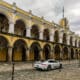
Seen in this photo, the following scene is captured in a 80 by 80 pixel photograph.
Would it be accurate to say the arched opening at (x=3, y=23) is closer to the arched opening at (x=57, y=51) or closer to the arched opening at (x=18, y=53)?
the arched opening at (x=18, y=53)

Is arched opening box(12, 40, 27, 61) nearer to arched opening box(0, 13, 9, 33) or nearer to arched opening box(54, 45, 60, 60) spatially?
arched opening box(0, 13, 9, 33)

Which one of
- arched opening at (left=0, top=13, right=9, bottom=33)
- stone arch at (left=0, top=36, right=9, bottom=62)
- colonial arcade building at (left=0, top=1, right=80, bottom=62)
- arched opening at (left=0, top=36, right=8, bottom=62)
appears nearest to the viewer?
stone arch at (left=0, top=36, right=9, bottom=62)

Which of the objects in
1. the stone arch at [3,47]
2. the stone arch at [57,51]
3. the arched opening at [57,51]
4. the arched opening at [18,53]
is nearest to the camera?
the stone arch at [3,47]

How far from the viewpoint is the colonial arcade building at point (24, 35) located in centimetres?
2842

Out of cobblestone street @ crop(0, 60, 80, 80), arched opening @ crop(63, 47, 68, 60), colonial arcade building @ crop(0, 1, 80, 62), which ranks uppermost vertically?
colonial arcade building @ crop(0, 1, 80, 62)

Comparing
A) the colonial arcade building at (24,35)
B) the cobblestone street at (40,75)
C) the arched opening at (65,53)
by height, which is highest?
the colonial arcade building at (24,35)

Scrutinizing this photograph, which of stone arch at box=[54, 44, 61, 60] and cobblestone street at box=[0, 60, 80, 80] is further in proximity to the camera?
stone arch at box=[54, 44, 61, 60]

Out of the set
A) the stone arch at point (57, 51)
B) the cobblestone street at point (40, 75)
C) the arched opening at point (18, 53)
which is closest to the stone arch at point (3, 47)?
the arched opening at point (18, 53)

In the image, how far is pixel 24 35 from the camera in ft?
120

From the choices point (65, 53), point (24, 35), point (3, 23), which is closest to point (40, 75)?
point (3, 23)

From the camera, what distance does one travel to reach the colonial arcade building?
2842 cm

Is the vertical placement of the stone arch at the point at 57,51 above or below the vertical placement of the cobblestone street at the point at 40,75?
above

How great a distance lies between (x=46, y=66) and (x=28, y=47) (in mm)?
12826

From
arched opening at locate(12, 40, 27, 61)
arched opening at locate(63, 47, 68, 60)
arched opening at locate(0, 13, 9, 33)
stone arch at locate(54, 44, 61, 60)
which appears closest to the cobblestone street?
arched opening at locate(0, 13, 9, 33)
